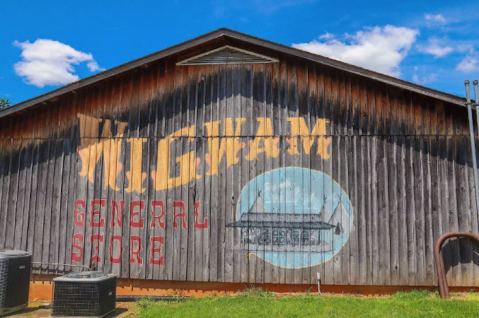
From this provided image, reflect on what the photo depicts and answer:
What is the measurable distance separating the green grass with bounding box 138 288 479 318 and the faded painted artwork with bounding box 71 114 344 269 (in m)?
0.99

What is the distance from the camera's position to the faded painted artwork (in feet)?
27.7

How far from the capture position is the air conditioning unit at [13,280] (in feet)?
24.3

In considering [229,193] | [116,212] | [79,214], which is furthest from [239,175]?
[79,214]

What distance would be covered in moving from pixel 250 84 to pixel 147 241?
4463mm

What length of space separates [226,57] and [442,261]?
6.70 m

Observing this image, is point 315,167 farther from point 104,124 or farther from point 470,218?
point 104,124

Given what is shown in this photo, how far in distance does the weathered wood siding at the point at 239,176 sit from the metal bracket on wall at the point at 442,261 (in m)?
0.25

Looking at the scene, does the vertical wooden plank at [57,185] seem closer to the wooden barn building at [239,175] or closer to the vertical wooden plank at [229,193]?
the wooden barn building at [239,175]

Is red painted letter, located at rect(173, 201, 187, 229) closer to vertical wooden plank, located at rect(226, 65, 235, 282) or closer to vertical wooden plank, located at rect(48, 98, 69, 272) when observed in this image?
vertical wooden plank, located at rect(226, 65, 235, 282)

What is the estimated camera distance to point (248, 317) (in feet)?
21.4

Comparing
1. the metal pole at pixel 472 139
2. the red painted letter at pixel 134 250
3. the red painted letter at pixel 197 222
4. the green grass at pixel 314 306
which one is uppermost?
the metal pole at pixel 472 139

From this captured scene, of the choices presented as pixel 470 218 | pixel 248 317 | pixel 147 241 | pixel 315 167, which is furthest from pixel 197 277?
pixel 470 218

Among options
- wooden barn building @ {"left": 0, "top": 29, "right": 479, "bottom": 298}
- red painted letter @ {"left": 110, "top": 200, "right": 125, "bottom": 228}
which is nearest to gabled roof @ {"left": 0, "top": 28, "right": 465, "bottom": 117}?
wooden barn building @ {"left": 0, "top": 29, "right": 479, "bottom": 298}

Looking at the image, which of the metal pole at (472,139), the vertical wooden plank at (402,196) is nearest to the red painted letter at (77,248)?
the vertical wooden plank at (402,196)
